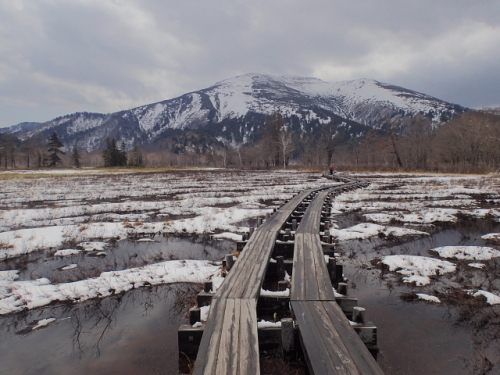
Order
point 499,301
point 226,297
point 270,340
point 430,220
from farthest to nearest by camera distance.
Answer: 1. point 430,220
2. point 499,301
3. point 226,297
4. point 270,340

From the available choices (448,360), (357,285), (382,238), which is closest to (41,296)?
(357,285)

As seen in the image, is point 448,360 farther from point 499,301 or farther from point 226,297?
point 226,297

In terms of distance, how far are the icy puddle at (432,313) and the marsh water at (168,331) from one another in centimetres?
1

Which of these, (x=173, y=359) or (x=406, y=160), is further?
(x=406, y=160)

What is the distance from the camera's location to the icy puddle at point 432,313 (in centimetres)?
375

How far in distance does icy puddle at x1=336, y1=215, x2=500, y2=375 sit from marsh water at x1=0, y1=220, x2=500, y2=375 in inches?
0.5

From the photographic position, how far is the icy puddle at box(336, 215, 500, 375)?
12.3 feet

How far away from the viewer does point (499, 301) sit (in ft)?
16.5

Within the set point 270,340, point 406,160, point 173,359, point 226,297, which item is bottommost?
point 173,359

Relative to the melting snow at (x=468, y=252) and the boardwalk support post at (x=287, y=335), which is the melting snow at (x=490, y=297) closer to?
the melting snow at (x=468, y=252)

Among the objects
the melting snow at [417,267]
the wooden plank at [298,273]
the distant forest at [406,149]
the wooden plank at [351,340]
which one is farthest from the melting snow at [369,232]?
the distant forest at [406,149]

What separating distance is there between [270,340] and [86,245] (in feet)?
24.9

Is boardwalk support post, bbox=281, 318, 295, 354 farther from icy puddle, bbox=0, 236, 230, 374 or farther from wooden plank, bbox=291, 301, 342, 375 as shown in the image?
icy puddle, bbox=0, 236, 230, 374

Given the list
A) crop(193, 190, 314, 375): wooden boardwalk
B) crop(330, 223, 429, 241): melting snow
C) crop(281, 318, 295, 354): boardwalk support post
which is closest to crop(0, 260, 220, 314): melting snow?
crop(193, 190, 314, 375): wooden boardwalk
